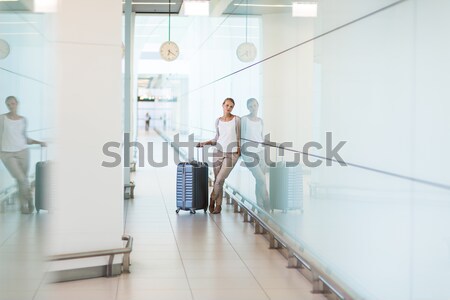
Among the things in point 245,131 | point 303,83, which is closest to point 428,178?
point 303,83

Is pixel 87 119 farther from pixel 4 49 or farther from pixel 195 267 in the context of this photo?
pixel 4 49

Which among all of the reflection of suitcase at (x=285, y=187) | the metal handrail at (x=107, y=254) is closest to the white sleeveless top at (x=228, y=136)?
the reflection of suitcase at (x=285, y=187)

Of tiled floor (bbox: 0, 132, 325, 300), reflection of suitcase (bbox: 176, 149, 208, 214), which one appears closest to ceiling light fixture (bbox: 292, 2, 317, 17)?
tiled floor (bbox: 0, 132, 325, 300)

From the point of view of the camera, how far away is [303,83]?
672cm

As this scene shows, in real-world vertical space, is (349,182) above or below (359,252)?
above

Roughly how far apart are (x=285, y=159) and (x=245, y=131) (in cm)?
294

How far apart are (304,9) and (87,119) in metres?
2.72

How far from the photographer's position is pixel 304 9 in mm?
6676

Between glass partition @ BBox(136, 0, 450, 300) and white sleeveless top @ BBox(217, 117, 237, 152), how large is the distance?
5.65 feet

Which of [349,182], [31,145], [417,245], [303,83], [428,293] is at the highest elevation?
[303,83]

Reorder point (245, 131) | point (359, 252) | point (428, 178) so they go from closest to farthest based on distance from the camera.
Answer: point (428, 178) < point (359, 252) < point (245, 131)

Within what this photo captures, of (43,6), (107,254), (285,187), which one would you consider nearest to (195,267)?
(107,254)

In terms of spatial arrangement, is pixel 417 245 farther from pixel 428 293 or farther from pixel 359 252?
pixel 359 252

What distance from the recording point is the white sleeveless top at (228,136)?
10.5m
